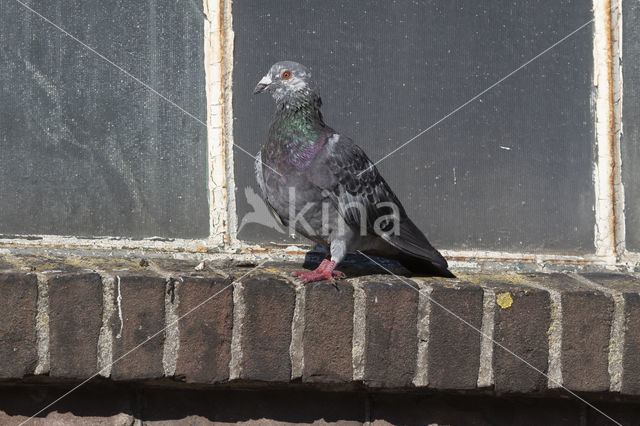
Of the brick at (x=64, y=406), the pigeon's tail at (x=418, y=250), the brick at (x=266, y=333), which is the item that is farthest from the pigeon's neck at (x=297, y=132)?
the brick at (x=64, y=406)

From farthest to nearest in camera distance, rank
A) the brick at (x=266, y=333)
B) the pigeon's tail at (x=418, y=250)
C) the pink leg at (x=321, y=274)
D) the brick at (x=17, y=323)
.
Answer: the pigeon's tail at (x=418, y=250)
the pink leg at (x=321, y=274)
the brick at (x=266, y=333)
the brick at (x=17, y=323)

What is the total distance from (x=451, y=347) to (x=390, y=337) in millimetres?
162

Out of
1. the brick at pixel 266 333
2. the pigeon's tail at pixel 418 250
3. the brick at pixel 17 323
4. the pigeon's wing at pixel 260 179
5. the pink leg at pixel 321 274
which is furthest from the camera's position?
the pigeon's wing at pixel 260 179

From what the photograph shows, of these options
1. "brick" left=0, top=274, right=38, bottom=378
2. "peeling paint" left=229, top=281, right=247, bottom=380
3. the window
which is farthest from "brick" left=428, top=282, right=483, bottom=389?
"brick" left=0, top=274, right=38, bottom=378

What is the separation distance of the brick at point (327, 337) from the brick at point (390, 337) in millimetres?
51

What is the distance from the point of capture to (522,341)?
2.05 meters

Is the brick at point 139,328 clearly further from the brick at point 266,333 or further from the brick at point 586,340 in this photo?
the brick at point 586,340

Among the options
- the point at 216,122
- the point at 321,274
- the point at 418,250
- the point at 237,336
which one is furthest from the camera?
the point at 216,122

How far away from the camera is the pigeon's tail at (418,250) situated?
7.97 ft

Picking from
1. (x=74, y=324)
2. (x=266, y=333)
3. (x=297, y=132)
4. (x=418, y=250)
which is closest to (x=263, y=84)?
(x=297, y=132)

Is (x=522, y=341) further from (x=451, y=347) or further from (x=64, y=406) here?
(x=64, y=406)

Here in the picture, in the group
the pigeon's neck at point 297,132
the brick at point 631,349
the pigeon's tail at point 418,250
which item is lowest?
the brick at point 631,349

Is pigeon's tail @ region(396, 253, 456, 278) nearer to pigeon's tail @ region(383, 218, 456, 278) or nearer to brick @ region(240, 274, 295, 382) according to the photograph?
pigeon's tail @ region(383, 218, 456, 278)

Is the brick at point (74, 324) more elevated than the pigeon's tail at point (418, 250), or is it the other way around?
the pigeon's tail at point (418, 250)
